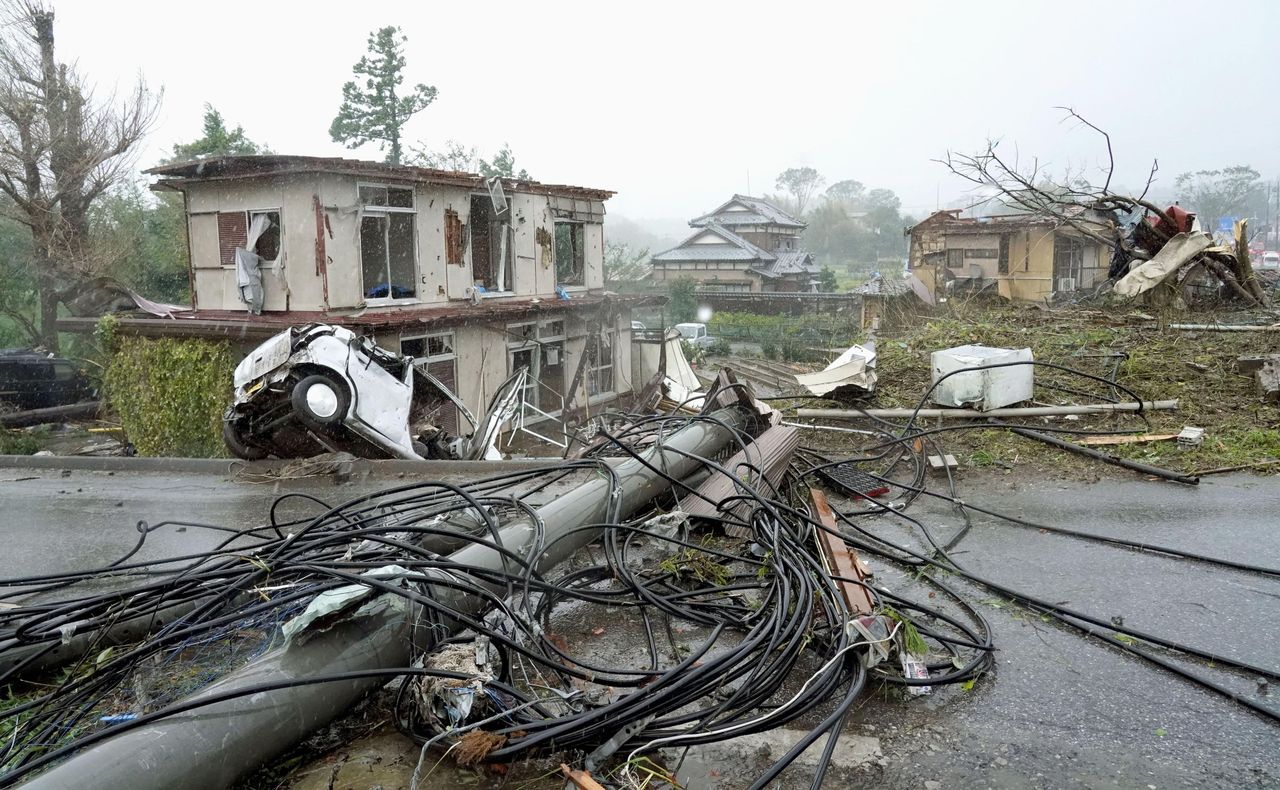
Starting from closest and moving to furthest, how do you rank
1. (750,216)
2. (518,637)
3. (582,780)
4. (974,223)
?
1. (582,780)
2. (518,637)
3. (974,223)
4. (750,216)

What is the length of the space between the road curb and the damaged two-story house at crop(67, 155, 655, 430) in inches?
182

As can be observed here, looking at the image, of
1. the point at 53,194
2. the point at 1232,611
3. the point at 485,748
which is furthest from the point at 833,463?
the point at 53,194

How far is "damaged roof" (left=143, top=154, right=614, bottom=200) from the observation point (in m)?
12.4

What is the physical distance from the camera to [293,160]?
12312 mm

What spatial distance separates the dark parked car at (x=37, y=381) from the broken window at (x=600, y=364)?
39.9 ft

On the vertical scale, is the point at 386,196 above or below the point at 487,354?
above

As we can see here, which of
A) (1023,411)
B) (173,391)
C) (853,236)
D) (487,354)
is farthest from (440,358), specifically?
(853,236)

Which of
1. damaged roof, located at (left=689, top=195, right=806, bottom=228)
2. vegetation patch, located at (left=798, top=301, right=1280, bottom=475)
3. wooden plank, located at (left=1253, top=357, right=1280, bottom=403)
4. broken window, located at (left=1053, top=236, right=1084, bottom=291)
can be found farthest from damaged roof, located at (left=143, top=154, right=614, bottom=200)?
damaged roof, located at (left=689, top=195, right=806, bottom=228)

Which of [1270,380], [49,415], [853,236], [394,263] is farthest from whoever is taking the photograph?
[853,236]

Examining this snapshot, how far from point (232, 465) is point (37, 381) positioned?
14.9 m

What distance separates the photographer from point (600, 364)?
19.3 meters

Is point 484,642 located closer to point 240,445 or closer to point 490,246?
point 240,445

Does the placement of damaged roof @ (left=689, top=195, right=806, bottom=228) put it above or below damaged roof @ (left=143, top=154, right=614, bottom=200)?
above

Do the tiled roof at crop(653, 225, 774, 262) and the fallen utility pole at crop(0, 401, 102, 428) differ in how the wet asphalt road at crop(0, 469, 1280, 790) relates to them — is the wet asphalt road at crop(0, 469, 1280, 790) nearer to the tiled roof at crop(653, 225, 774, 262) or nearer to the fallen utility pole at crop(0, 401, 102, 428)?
the fallen utility pole at crop(0, 401, 102, 428)
